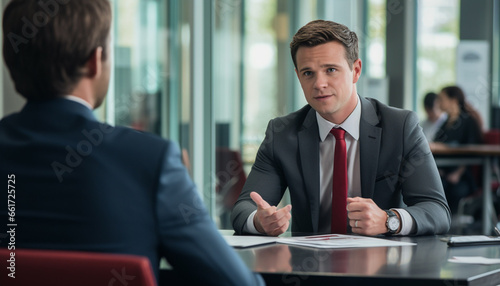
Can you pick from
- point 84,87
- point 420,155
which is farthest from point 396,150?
point 84,87

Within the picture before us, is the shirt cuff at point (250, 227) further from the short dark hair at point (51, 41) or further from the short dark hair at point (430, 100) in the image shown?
the short dark hair at point (430, 100)

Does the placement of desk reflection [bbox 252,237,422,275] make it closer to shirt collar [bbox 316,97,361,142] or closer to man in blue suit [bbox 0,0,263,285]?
man in blue suit [bbox 0,0,263,285]

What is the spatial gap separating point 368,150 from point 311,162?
0.67 ft

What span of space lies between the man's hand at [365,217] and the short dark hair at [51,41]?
1001mm

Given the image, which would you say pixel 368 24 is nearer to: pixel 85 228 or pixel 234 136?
pixel 234 136

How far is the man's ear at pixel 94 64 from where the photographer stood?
121 centimetres

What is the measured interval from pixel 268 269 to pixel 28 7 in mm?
733

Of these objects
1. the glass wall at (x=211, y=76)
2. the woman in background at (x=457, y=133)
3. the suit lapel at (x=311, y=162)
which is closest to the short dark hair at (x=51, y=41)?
the suit lapel at (x=311, y=162)

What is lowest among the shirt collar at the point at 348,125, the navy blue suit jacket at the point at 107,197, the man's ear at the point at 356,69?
the navy blue suit jacket at the point at 107,197

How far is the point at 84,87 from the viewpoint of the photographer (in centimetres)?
124

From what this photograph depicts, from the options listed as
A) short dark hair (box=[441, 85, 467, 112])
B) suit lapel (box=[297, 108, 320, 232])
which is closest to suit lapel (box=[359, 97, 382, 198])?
suit lapel (box=[297, 108, 320, 232])

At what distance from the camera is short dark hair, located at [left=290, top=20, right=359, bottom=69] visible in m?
2.36

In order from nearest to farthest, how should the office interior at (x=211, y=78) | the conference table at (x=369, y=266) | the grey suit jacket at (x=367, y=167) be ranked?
the conference table at (x=369, y=266)
the grey suit jacket at (x=367, y=167)
the office interior at (x=211, y=78)

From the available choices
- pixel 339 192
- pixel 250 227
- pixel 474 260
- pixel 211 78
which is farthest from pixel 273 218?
pixel 211 78
